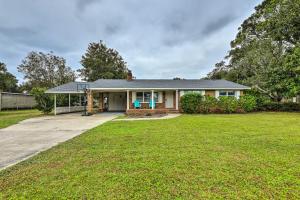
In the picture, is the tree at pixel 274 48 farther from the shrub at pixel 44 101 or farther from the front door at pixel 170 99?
the shrub at pixel 44 101

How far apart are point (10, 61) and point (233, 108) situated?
139ft

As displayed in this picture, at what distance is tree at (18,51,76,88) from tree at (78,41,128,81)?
14.3 feet

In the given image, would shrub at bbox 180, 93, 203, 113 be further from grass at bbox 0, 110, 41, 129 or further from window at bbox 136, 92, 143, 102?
grass at bbox 0, 110, 41, 129

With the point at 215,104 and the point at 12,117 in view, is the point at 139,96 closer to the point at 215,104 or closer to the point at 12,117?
the point at 215,104

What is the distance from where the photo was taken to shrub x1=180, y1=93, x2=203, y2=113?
18.5 m

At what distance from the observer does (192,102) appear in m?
18.6

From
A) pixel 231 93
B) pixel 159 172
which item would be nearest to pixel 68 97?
pixel 231 93

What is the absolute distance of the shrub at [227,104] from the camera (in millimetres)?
18609

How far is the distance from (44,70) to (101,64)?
12.6 m

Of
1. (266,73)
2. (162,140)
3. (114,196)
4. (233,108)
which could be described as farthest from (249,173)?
(266,73)

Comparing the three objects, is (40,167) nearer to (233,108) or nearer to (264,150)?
(264,150)

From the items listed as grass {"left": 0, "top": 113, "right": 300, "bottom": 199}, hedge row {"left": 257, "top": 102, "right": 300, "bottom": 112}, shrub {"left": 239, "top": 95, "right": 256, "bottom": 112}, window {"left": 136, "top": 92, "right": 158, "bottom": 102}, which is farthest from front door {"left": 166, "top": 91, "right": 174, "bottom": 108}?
grass {"left": 0, "top": 113, "right": 300, "bottom": 199}

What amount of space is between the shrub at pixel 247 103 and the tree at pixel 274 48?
3.44 metres

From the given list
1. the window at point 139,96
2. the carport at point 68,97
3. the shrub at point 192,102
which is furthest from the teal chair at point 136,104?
the carport at point 68,97
